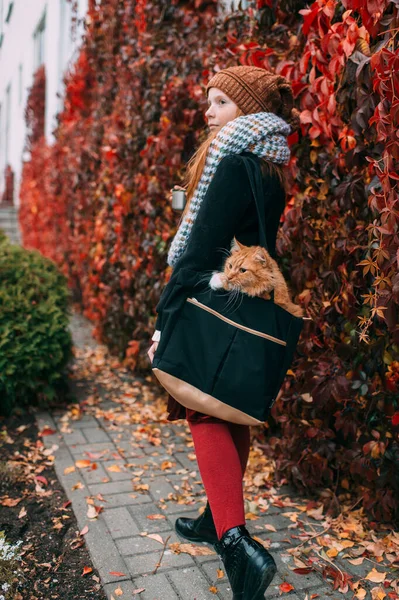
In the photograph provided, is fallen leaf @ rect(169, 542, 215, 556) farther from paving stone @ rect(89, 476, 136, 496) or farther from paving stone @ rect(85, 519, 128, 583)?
paving stone @ rect(89, 476, 136, 496)

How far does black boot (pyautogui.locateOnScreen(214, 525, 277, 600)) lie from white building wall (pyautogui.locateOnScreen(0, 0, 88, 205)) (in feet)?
23.9

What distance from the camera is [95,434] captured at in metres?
3.91

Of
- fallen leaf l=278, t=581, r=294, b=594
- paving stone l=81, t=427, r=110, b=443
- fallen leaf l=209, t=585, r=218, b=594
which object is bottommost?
paving stone l=81, t=427, r=110, b=443

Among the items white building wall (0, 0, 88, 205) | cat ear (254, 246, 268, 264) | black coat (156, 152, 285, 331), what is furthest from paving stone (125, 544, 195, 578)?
white building wall (0, 0, 88, 205)

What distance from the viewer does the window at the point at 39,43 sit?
50.4ft

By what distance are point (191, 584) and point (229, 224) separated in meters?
1.45

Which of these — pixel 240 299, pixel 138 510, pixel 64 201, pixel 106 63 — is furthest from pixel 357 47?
pixel 64 201

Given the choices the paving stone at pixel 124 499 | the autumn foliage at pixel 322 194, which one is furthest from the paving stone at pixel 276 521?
the paving stone at pixel 124 499

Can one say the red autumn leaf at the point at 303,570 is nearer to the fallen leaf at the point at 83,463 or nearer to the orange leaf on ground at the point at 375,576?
the orange leaf on ground at the point at 375,576

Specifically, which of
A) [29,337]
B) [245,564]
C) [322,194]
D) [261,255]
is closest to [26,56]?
[29,337]

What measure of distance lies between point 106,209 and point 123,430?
2.60 meters

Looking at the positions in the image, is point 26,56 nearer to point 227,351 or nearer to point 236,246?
point 236,246

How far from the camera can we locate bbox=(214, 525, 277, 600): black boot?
74.9 inches

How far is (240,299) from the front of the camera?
6.62 feet
